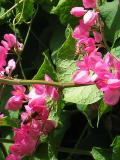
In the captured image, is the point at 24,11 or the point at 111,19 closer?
the point at 111,19

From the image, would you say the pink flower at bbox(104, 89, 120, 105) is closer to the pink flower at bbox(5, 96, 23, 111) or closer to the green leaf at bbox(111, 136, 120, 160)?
the green leaf at bbox(111, 136, 120, 160)

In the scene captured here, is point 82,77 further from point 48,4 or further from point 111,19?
point 48,4

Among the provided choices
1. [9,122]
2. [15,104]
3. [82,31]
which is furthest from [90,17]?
[9,122]

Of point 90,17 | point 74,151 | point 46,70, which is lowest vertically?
point 74,151

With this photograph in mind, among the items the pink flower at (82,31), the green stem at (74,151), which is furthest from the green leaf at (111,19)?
the green stem at (74,151)

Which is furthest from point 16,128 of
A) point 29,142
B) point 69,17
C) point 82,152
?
point 69,17

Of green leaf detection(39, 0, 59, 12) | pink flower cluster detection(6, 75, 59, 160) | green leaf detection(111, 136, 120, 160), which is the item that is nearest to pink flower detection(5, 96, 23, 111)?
pink flower cluster detection(6, 75, 59, 160)

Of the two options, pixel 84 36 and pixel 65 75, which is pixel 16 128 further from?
pixel 84 36
